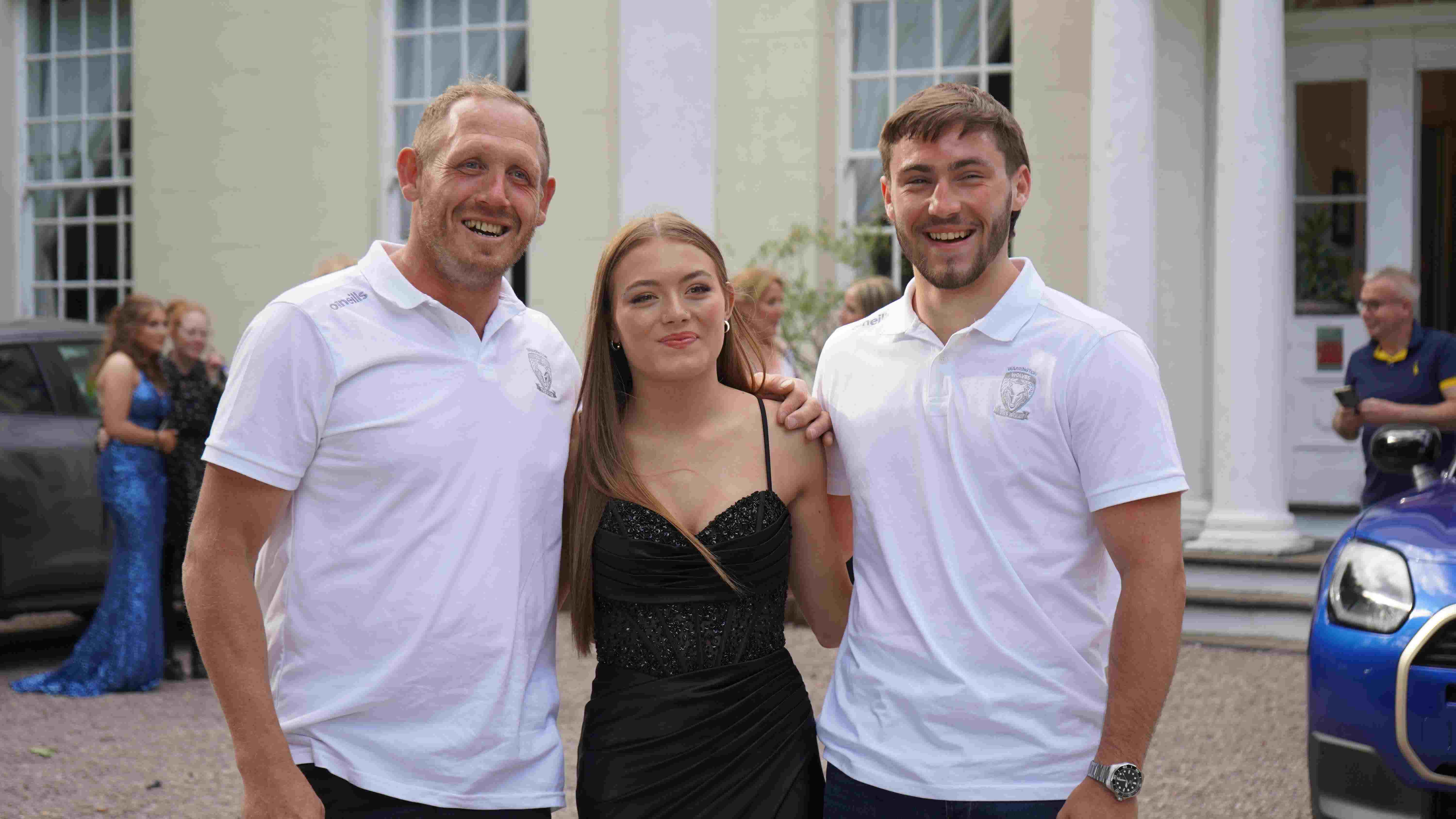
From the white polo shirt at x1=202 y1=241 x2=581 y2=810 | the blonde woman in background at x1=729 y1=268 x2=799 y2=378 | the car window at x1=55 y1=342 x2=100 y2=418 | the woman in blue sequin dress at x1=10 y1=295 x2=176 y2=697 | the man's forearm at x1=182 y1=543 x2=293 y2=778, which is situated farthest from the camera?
the car window at x1=55 y1=342 x2=100 y2=418

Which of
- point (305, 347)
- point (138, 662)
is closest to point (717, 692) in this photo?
point (305, 347)

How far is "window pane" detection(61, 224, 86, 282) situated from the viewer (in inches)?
518

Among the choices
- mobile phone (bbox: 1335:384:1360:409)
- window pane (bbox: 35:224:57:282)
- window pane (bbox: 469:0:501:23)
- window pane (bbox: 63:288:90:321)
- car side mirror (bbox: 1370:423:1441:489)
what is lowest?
car side mirror (bbox: 1370:423:1441:489)

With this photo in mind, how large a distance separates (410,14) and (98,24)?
326 centimetres

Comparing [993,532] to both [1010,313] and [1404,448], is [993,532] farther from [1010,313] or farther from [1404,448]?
[1404,448]

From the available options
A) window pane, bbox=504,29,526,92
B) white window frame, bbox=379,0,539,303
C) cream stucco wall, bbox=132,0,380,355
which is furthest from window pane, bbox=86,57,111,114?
window pane, bbox=504,29,526,92

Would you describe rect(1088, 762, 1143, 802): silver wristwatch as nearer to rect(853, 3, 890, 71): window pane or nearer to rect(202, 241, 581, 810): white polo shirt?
rect(202, 241, 581, 810): white polo shirt

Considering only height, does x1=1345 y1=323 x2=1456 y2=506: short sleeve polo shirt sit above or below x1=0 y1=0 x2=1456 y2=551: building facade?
below

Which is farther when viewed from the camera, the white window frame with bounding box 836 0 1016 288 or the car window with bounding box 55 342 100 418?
the white window frame with bounding box 836 0 1016 288

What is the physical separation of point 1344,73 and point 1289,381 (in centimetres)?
212

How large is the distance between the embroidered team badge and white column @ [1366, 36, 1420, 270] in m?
8.09

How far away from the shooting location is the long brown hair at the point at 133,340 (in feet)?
24.7

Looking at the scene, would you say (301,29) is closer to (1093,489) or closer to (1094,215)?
(1094,215)

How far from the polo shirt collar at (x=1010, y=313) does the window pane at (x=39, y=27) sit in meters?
12.9
